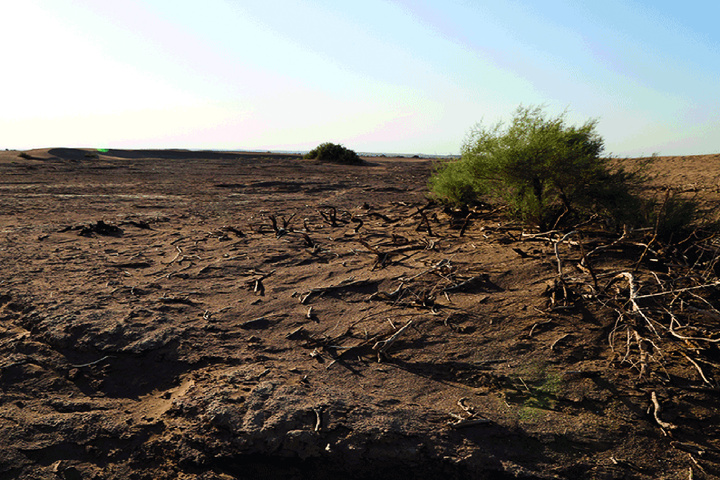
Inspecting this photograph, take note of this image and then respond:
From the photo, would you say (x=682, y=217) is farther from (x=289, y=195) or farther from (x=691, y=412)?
(x=289, y=195)

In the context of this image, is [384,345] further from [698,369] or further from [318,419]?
[698,369]

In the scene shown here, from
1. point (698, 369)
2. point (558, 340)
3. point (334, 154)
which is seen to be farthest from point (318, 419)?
point (334, 154)

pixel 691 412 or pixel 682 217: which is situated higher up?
pixel 682 217

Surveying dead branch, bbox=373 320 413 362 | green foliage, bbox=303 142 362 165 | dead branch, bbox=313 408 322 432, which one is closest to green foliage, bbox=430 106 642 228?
dead branch, bbox=373 320 413 362

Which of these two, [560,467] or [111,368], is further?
[111,368]

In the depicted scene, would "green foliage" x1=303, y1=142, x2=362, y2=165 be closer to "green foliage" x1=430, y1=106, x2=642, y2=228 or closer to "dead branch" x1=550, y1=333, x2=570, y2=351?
"green foliage" x1=430, y1=106, x2=642, y2=228

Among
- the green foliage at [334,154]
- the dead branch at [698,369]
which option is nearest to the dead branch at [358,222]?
the dead branch at [698,369]

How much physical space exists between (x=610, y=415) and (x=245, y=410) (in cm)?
177

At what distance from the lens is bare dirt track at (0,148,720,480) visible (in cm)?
205

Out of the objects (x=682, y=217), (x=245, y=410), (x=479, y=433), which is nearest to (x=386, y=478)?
(x=479, y=433)

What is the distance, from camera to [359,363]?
8.92 feet

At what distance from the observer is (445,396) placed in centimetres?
243

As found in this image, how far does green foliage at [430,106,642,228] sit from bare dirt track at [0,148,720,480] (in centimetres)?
54

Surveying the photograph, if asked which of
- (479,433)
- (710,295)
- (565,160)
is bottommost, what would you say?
(479,433)
